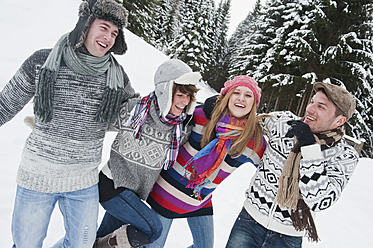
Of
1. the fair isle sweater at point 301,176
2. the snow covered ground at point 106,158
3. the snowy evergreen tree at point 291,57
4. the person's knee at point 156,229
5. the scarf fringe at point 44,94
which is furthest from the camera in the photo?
the snowy evergreen tree at point 291,57

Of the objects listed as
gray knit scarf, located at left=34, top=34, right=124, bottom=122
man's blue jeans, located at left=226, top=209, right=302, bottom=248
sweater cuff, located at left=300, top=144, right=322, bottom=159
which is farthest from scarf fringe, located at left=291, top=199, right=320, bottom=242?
gray knit scarf, located at left=34, top=34, right=124, bottom=122

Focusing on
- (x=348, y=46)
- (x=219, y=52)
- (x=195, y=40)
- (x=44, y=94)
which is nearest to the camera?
(x=44, y=94)

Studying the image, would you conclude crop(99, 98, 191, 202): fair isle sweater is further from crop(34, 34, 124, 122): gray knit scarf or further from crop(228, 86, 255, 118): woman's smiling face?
crop(228, 86, 255, 118): woman's smiling face

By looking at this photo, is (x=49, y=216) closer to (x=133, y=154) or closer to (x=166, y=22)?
(x=133, y=154)

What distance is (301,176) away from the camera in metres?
1.76

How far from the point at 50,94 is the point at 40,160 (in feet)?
1.57

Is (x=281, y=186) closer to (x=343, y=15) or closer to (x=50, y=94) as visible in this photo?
(x=50, y=94)

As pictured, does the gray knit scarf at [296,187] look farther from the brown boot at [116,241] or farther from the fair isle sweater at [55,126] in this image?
the fair isle sweater at [55,126]

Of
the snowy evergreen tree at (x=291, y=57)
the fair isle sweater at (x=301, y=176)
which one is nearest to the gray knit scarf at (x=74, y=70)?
the fair isle sweater at (x=301, y=176)

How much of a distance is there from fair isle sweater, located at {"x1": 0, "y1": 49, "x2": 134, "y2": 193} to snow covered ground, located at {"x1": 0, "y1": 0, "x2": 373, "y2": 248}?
48.9 inches

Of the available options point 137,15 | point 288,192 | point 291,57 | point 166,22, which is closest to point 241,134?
point 288,192

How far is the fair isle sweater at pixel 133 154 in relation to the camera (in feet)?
6.12

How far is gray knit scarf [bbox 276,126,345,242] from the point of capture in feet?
5.97

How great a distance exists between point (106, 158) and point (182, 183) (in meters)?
2.58
